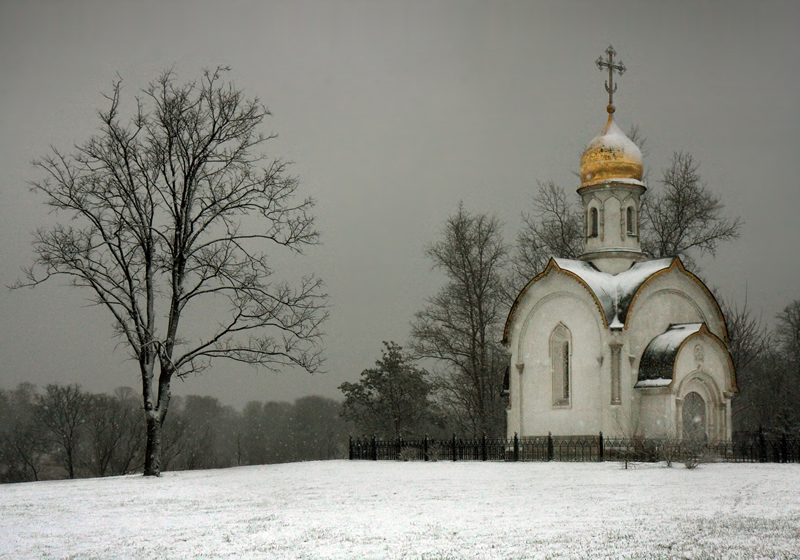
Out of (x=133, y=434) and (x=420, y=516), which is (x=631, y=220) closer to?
(x=420, y=516)

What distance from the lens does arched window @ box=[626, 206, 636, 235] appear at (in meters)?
27.5

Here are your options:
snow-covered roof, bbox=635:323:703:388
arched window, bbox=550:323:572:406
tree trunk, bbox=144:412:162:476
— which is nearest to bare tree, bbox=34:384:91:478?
tree trunk, bbox=144:412:162:476

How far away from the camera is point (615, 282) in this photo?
25547mm

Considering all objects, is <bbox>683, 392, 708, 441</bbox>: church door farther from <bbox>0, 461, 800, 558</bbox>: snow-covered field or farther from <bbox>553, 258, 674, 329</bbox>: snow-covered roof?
<bbox>0, 461, 800, 558</bbox>: snow-covered field

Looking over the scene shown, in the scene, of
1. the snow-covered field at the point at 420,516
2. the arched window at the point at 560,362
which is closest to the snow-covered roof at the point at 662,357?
the arched window at the point at 560,362

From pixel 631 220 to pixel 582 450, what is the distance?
27.5ft

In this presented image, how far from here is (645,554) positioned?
26.7 feet

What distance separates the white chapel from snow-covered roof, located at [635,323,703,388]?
0.03m

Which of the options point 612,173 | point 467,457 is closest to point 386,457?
point 467,457

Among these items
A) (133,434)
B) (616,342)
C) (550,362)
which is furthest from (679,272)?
(133,434)

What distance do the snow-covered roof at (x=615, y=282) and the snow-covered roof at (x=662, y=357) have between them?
3.95 ft

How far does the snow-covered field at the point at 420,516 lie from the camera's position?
8.77m

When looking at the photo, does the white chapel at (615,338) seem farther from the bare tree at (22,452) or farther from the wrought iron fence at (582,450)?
the bare tree at (22,452)

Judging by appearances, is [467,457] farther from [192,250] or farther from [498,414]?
[498,414]
